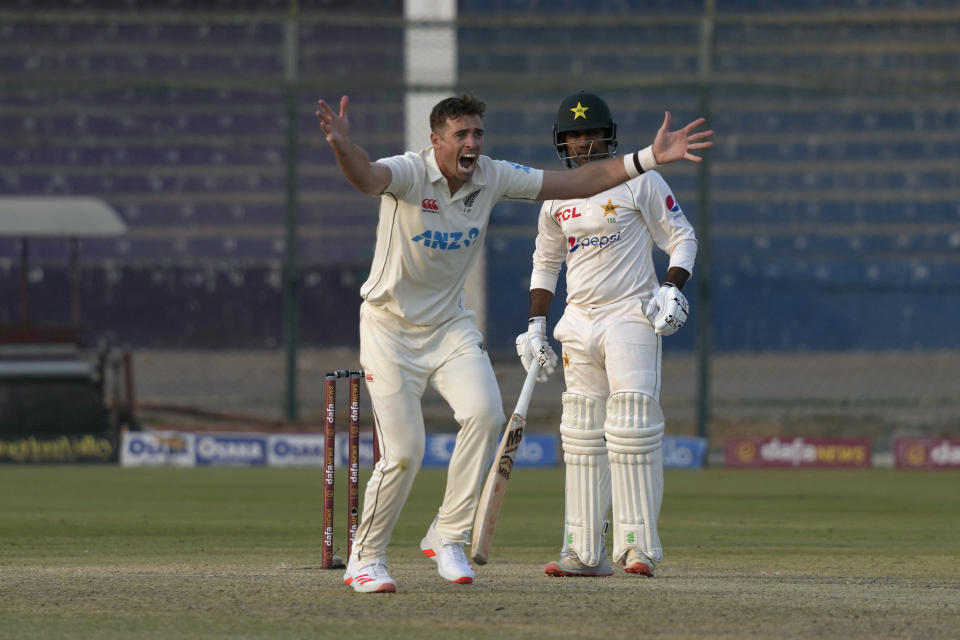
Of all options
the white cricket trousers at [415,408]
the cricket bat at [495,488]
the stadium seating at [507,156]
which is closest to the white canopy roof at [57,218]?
the stadium seating at [507,156]

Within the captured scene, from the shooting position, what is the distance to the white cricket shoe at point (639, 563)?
21.3 feet

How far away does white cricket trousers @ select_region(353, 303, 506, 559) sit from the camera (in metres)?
5.95

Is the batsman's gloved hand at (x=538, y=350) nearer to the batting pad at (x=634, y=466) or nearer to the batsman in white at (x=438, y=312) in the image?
the batting pad at (x=634, y=466)

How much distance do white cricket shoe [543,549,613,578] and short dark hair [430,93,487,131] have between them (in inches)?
80.4


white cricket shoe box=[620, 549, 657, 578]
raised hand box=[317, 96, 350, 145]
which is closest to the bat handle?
white cricket shoe box=[620, 549, 657, 578]

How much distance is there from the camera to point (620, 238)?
6.79m

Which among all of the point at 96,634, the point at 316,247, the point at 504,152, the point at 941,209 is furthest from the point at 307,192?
the point at 96,634

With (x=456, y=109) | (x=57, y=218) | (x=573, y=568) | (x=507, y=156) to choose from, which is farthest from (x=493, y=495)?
(x=507, y=156)

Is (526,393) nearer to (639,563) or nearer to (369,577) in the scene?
(639,563)

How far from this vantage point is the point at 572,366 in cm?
684

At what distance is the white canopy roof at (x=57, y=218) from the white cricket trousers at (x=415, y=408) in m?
10.0

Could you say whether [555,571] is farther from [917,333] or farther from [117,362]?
[917,333]

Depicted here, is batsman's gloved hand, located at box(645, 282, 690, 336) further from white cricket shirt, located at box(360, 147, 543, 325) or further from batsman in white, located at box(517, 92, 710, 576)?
white cricket shirt, located at box(360, 147, 543, 325)

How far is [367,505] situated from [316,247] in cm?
1405
